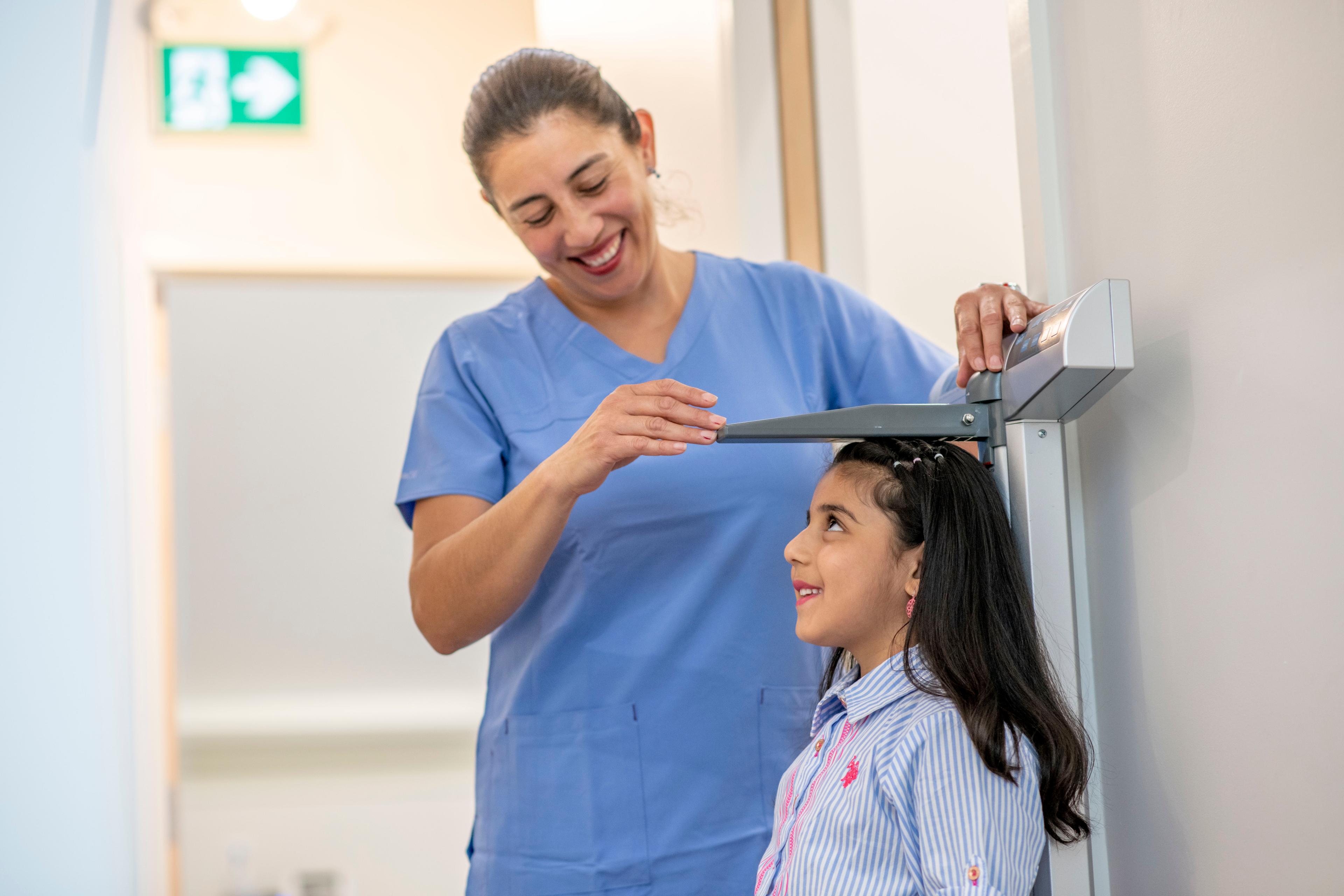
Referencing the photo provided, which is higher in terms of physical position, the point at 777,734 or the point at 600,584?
the point at 600,584

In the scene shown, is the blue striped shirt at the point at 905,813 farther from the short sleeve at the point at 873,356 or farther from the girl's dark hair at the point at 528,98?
the girl's dark hair at the point at 528,98

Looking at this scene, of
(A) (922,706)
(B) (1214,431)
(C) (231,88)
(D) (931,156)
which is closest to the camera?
(B) (1214,431)

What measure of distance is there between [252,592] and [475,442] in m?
2.01

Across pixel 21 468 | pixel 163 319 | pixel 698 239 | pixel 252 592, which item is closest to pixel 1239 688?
pixel 698 239

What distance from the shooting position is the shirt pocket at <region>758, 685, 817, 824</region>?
1137 millimetres

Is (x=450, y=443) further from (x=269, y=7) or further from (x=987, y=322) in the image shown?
(x=269, y=7)

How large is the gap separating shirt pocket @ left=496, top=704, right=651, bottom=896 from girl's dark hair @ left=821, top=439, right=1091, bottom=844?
1.14ft

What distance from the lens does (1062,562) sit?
824 mm

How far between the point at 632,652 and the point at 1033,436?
48 cm

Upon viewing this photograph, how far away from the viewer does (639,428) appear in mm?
886

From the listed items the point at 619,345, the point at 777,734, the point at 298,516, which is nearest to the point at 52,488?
the point at 298,516

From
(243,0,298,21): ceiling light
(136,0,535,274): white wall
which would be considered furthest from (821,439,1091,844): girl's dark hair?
(243,0,298,21): ceiling light

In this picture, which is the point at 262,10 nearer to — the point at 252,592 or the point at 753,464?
the point at 252,592

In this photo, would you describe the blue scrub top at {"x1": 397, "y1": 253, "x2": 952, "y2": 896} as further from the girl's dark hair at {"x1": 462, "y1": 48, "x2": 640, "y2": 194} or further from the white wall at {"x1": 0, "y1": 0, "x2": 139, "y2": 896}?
the white wall at {"x1": 0, "y1": 0, "x2": 139, "y2": 896}
